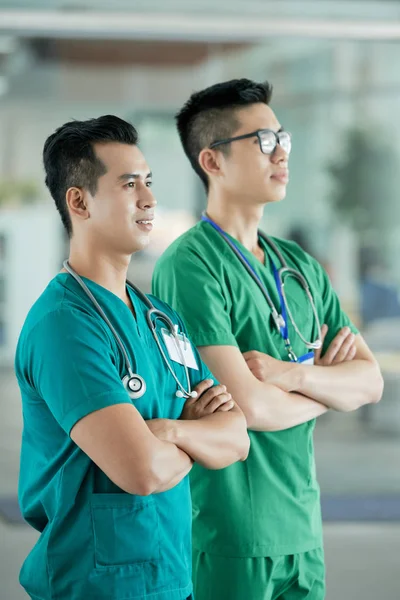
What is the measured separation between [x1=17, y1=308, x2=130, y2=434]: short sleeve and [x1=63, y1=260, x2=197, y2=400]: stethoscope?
5 cm

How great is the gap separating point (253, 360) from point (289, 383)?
107 millimetres

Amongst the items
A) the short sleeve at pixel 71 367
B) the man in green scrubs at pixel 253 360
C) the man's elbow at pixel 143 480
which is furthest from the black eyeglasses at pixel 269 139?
the man's elbow at pixel 143 480

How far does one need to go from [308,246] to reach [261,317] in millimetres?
2788

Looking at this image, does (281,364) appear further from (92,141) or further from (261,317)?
(92,141)

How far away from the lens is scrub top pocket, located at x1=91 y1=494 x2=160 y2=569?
5.39 ft

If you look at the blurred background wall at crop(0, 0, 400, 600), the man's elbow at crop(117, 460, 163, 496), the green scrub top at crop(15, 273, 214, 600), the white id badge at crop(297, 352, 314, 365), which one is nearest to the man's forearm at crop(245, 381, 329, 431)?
the white id badge at crop(297, 352, 314, 365)

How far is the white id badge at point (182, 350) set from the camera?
73.0 inches

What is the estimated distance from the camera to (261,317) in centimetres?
224

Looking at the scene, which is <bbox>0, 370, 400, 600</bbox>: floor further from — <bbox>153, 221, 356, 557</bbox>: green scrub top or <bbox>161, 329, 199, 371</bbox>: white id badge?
<bbox>161, 329, 199, 371</bbox>: white id badge

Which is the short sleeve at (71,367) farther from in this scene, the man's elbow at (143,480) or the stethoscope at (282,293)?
the stethoscope at (282,293)

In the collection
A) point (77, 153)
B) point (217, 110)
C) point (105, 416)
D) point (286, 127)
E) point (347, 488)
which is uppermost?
point (286, 127)

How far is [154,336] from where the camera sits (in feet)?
6.03

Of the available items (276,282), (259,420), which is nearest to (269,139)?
(276,282)

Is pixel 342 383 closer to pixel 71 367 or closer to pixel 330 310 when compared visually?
pixel 330 310
